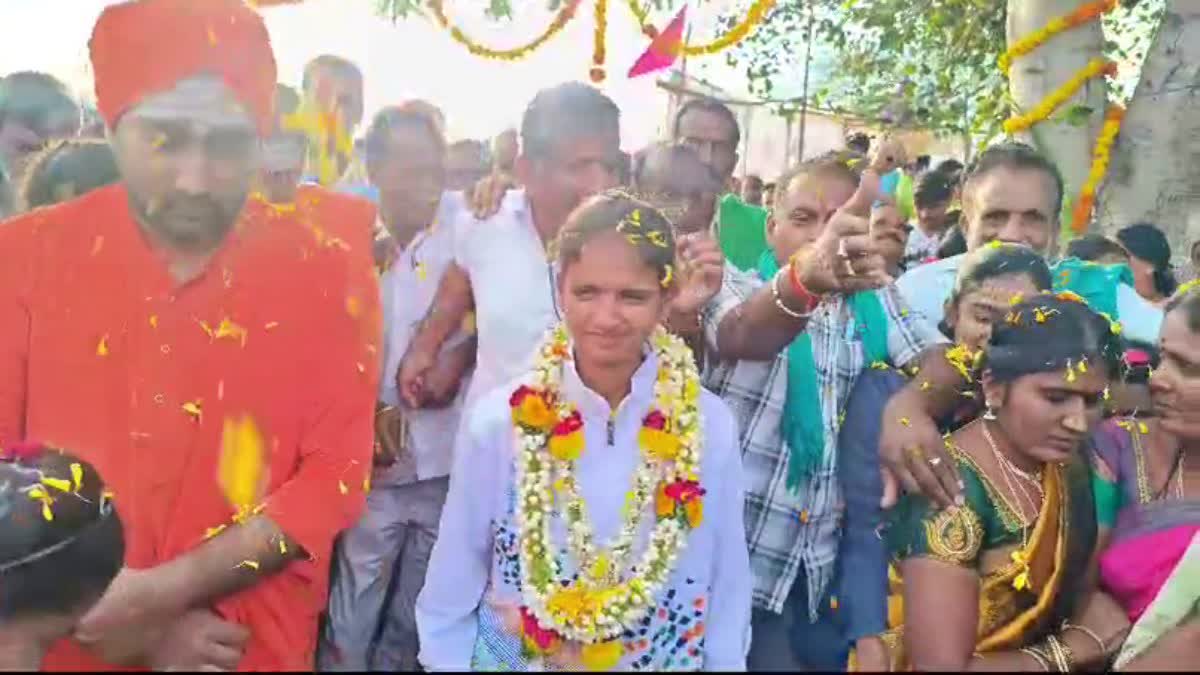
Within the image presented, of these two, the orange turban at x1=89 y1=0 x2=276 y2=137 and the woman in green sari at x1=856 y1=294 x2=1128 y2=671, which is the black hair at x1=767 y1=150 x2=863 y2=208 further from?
the orange turban at x1=89 y1=0 x2=276 y2=137

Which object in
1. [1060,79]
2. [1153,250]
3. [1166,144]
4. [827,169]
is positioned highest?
[1060,79]

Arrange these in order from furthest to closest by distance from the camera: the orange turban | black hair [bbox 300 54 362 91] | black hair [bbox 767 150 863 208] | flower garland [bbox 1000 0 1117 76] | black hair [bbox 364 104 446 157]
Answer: flower garland [bbox 1000 0 1117 76], black hair [bbox 300 54 362 91], black hair [bbox 364 104 446 157], black hair [bbox 767 150 863 208], the orange turban

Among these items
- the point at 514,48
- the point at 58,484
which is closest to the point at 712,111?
the point at 514,48

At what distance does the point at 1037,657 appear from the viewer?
7.06ft

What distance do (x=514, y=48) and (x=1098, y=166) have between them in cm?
278

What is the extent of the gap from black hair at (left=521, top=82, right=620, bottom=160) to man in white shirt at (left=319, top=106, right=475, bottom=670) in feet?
1.42

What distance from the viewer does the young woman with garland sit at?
2139mm

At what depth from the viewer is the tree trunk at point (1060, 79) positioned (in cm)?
500

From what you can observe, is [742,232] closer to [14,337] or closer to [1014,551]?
[1014,551]

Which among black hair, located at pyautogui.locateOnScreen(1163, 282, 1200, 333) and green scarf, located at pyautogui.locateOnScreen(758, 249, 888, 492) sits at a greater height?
Answer: black hair, located at pyautogui.locateOnScreen(1163, 282, 1200, 333)

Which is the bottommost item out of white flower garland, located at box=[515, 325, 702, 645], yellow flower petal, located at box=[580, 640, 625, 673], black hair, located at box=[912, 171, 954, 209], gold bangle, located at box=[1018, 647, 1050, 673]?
yellow flower petal, located at box=[580, 640, 625, 673]

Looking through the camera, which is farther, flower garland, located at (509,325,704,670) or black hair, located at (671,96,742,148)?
black hair, located at (671,96,742,148)

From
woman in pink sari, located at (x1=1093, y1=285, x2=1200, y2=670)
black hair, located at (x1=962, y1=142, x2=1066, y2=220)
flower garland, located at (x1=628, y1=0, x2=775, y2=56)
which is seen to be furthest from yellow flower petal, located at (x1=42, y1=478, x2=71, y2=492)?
flower garland, located at (x1=628, y1=0, x2=775, y2=56)

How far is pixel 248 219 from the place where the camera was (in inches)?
85.2
